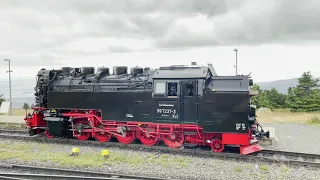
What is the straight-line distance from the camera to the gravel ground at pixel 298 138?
40.8 ft

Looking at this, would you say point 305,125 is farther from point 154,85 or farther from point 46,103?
point 46,103

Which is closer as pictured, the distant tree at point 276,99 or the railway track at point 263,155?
the railway track at point 263,155

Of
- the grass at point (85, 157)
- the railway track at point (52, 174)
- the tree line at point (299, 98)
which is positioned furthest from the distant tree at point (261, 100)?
the railway track at point (52, 174)

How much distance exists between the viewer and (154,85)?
1176cm

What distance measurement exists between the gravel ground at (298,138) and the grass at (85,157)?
5.13m

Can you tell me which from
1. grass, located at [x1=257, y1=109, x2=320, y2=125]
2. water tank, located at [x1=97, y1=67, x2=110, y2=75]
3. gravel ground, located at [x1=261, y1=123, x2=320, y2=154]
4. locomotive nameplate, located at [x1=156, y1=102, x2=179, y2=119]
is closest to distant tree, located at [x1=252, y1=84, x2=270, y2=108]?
grass, located at [x1=257, y1=109, x2=320, y2=125]

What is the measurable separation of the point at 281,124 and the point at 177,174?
11673 mm

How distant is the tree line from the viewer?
2965cm

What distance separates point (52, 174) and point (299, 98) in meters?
28.4

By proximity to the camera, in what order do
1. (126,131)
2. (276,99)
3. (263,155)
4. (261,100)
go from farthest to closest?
(276,99) < (261,100) < (126,131) < (263,155)

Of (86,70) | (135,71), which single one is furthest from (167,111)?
(86,70)

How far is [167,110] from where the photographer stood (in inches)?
454

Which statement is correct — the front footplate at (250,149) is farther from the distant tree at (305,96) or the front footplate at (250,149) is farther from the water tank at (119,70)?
the distant tree at (305,96)

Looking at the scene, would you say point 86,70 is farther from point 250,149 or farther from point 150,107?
point 250,149
